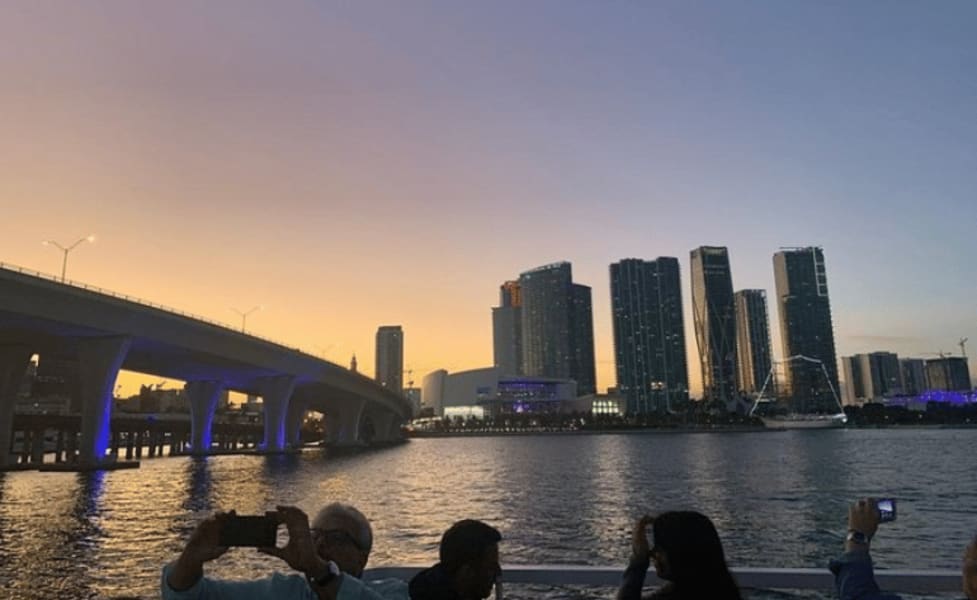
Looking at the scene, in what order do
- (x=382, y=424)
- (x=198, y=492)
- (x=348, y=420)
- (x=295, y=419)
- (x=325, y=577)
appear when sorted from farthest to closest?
(x=382, y=424) → (x=295, y=419) → (x=348, y=420) → (x=198, y=492) → (x=325, y=577)

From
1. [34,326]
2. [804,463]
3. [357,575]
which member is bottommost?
[804,463]

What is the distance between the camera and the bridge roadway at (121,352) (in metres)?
53.8

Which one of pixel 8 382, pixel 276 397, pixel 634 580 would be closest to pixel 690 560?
pixel 634 580

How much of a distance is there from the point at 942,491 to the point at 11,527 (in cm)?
5338

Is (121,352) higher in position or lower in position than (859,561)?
higher

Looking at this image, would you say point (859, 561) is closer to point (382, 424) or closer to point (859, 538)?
point (859, 538)

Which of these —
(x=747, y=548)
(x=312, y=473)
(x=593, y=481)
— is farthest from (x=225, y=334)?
(x=747, y=548)

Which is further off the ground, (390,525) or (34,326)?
(34,326)

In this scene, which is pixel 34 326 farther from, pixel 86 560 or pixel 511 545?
pixel 511 545

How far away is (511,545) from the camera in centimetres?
2498

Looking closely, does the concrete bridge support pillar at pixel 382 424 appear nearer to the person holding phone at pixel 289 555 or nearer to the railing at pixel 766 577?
the railing at pixel 766 577

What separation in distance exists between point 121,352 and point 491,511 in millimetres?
44707

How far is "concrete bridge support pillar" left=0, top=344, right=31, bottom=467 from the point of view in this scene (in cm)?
6481

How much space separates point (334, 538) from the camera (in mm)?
3785
